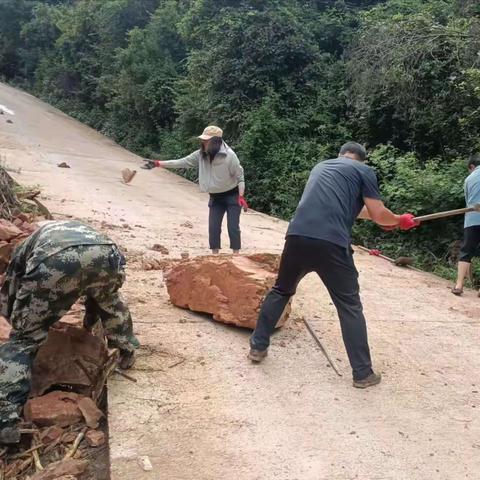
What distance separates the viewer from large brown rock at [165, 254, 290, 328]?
4703 mm

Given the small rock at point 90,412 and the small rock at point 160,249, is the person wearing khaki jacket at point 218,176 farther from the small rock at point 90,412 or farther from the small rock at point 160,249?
the small rock at point 90,412

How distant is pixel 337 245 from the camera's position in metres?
3.90

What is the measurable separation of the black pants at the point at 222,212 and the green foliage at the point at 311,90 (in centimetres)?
353

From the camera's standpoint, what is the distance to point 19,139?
767 inches

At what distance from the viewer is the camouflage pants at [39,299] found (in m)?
3.20

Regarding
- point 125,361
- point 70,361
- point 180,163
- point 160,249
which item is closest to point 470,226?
point 180,163

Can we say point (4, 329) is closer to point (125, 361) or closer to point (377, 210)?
point (125, 361)

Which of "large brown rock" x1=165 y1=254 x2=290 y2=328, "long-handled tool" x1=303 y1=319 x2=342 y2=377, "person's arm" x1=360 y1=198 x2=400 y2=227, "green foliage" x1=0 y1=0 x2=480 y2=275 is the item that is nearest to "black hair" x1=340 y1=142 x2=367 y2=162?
"person's arm" x1=360 y1=198 x2=400 y2=227

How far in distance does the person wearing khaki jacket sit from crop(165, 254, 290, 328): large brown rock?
1.66 metres

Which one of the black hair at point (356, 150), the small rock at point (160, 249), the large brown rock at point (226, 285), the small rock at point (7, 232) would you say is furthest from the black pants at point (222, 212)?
the black hair at point (356, 150)

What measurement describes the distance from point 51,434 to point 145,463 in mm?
655

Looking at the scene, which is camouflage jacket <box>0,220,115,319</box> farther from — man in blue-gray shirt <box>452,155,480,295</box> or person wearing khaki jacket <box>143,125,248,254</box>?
man in blue-gray shirt <box>452,155,480,295</box>

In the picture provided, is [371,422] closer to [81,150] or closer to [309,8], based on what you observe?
[309,8]

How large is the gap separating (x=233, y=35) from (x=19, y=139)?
8318 mm
